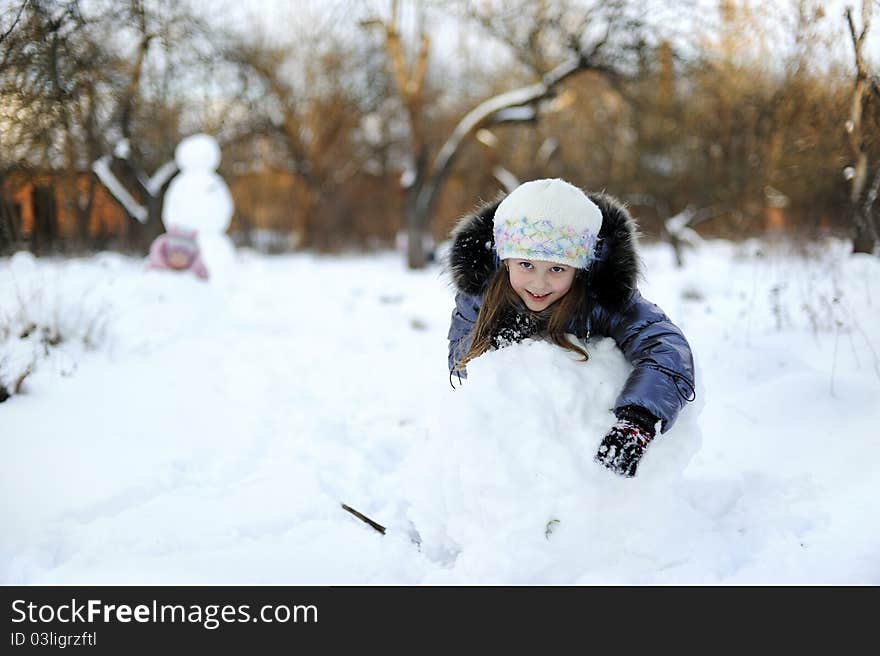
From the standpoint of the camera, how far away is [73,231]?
8820 millimetres

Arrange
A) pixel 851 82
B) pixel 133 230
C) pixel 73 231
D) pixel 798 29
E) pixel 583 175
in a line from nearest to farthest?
pixel 851 82
pixel 798 29
pixel 73 231
pixel 133 230
pixel 583 175

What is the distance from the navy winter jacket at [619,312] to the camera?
187cm

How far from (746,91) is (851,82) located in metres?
5.74

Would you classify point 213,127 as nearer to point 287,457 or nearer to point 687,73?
point 687,73

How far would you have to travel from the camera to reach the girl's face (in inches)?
80.4

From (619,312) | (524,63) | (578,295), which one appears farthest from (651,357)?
(524,63)

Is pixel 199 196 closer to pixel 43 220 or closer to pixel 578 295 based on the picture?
pixel 43 220

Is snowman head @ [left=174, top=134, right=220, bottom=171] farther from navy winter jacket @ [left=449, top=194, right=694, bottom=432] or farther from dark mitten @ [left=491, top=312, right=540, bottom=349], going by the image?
dark mitten @ [left=491, top=312, right=540, bottom=349]

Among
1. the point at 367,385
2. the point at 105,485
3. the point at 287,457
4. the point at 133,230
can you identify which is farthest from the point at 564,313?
the point at 133,230

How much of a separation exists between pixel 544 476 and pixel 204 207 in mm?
5989

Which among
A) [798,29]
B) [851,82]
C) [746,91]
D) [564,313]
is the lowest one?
[564,313]

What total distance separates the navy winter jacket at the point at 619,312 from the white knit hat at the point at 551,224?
9 cm

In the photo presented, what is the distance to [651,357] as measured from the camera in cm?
192

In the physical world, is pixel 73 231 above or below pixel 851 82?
below
